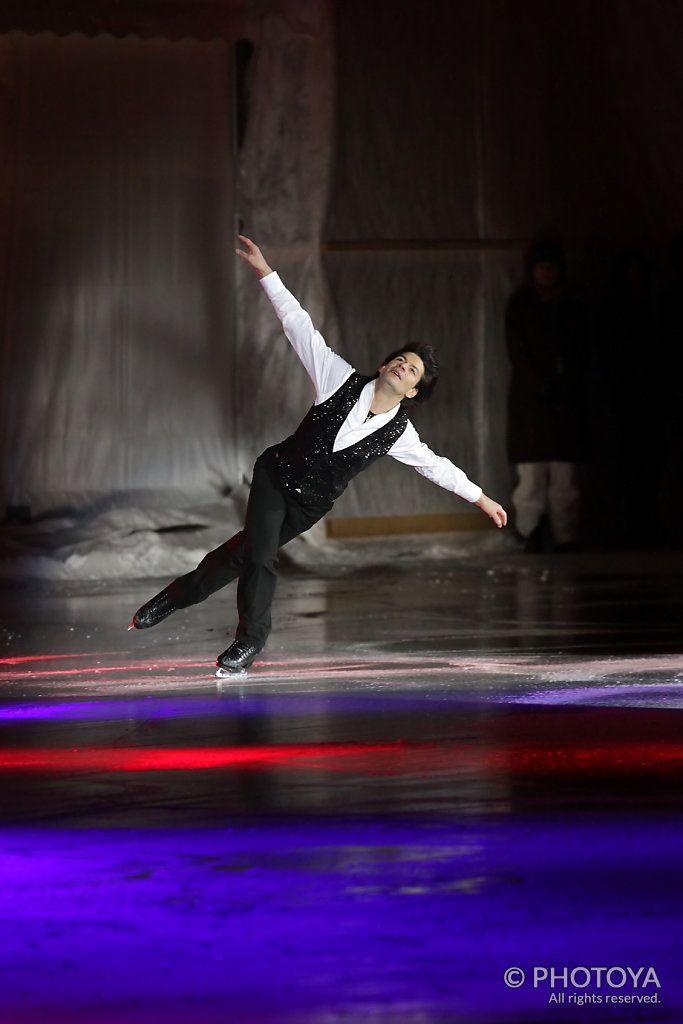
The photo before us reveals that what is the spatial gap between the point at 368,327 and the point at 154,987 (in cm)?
779

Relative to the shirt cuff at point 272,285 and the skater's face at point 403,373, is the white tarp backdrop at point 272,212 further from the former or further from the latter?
the skater's face at point 403,373

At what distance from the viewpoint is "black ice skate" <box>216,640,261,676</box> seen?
5.48 metres

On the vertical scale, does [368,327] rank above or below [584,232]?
below

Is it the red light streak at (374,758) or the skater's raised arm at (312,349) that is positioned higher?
the skater's raised arm at (312,349)

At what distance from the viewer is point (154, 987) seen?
258 cm

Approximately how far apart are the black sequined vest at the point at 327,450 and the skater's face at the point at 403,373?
9 centimetres

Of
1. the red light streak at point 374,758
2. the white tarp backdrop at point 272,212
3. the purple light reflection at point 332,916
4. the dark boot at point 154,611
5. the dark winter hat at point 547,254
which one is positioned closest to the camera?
the purple light reflection at point 332,916

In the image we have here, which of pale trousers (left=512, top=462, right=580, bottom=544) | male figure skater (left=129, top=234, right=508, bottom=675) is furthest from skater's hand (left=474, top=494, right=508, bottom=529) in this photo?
pale trousers (left=512, top=462, right=580, bottom=544)

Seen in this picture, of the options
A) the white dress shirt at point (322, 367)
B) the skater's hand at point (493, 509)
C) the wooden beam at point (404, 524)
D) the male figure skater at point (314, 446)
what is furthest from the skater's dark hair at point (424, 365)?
the wooden beam at point (404, 524)

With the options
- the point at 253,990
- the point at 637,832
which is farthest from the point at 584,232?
the point at 253,990

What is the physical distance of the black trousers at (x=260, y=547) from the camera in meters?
5.46

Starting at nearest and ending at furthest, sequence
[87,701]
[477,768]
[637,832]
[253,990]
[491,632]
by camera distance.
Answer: [253,990] < [637,832] < [477,768] < [87,701] < [491,632]

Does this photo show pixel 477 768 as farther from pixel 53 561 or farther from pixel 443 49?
pixel 443 49

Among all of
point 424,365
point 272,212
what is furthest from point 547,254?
point 424,365
